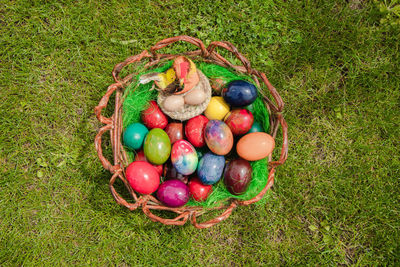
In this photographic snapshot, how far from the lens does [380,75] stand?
2.56 meters

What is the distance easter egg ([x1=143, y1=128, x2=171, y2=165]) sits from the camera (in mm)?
1946

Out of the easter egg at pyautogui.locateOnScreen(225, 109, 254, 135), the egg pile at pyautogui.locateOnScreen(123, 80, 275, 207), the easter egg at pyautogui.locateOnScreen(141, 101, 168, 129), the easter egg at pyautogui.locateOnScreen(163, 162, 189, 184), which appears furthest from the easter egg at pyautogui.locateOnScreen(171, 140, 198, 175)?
the easter egg at pyautogui.locateOnScreen(225, 109, 254, 135)

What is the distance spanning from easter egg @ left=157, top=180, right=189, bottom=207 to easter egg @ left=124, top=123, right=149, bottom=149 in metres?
0.37

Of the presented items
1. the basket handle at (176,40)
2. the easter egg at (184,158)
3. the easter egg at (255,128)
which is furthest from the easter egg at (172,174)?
the basket handle at (176,40)

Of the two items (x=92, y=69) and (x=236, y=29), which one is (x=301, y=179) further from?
(x=92, y=69)

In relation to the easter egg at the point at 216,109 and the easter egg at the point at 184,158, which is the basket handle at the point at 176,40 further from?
the easter egg at the point at 184,158

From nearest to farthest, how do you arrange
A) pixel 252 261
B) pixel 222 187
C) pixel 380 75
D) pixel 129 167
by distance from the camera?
pixel 129 167 < pixel 222 187 < pixel 252 261 < pixel 380 75

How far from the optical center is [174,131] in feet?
6.95

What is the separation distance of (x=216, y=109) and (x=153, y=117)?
1.57 ft

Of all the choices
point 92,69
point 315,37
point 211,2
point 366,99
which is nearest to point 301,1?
point 315,37

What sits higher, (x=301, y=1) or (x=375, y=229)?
(x=301, y=1)

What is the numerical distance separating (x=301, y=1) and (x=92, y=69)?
6.72ft

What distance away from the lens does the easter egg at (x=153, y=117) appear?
210cm

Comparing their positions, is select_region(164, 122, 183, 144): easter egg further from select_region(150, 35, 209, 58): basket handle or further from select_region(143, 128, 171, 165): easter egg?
select_region(150, 35, 209, 58): basket handle
